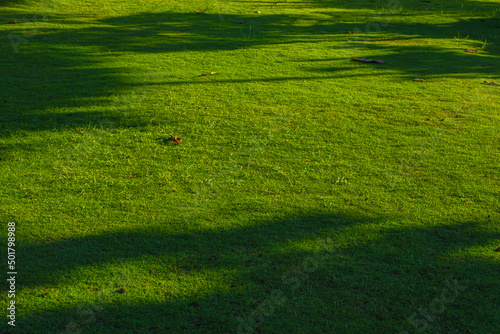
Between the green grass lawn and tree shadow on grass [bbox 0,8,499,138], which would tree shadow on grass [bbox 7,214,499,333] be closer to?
the green grass lawn

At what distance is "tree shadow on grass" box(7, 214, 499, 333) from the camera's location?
2.51 m

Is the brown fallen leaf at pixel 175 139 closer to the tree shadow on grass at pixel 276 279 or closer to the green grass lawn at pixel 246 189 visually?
the green grass lawn at pixel 246 189

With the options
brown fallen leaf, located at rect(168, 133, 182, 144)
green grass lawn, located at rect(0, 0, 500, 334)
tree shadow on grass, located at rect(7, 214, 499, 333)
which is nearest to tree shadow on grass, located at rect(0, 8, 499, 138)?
green grass lawn, located at rect(0, 0, 500, 334)

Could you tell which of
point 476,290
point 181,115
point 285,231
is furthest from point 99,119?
point 476,290

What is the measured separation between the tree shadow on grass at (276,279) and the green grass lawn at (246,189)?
0.01 meters

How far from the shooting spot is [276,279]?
2838 millimetres

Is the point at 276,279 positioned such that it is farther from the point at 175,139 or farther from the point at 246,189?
the point at 175,139

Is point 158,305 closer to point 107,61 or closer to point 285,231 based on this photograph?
point 285,231

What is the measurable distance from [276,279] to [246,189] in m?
1.12

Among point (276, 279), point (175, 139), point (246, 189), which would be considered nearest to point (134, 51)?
point (175, 139)

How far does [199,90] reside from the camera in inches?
233

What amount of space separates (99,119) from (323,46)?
15.9ft

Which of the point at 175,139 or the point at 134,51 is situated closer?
the point at 175,139

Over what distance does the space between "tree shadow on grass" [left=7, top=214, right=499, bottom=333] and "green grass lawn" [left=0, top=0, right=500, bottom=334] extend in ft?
0.04
